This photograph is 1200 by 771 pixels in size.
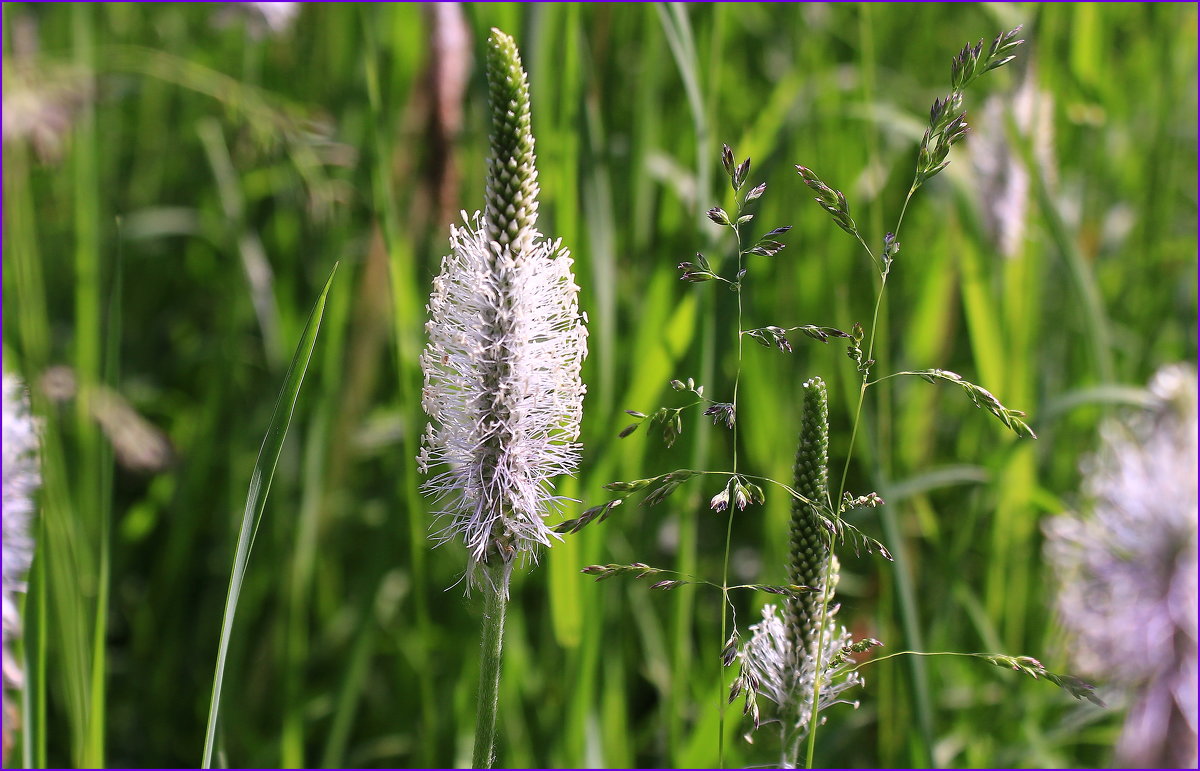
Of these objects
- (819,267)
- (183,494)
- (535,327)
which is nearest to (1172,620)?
(535,327)

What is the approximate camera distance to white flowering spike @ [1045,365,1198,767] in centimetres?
121

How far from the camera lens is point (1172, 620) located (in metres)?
1.22

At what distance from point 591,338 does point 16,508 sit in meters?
1.03

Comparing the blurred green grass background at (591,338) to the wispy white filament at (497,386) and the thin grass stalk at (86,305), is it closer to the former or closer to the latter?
the thin grass stalk at (86,305)

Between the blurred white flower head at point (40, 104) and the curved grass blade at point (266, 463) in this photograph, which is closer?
the curved grass blade at point (266, 463)

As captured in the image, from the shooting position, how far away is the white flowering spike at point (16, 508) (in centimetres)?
139

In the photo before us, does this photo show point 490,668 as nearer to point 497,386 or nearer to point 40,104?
point 497,386

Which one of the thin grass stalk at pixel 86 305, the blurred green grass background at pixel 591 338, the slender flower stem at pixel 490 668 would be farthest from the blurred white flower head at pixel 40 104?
the slender flower stem at pixel 490 668

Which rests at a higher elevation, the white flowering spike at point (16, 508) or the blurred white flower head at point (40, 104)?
the blurred white flower head at point (40, 104)

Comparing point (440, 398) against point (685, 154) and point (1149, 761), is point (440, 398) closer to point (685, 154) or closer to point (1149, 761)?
point (1149, 761)

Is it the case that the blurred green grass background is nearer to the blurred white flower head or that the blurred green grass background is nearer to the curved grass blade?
the blurred white flower head

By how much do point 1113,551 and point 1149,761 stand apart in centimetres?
27

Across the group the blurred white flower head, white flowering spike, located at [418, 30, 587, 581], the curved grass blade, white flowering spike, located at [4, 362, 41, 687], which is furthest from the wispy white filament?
the blurred white flower head

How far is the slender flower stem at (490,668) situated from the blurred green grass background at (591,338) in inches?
25.3
